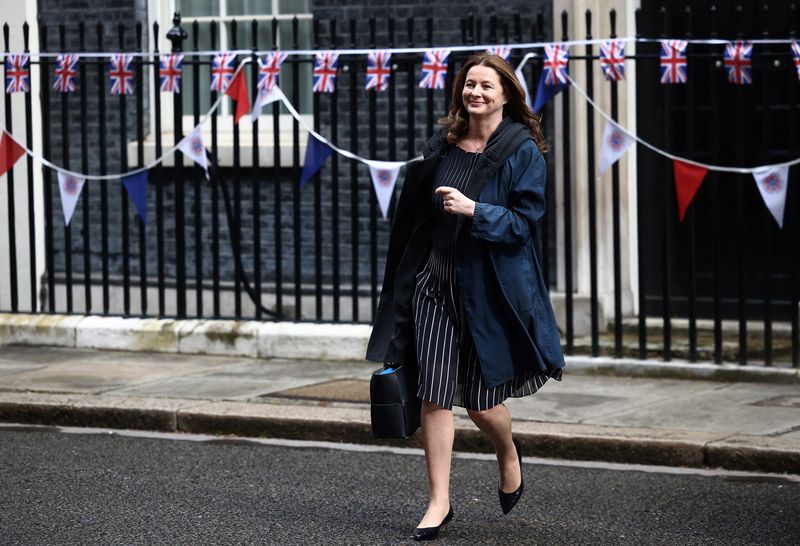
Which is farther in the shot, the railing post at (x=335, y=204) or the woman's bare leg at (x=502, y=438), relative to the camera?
the railing post at (x=335, y=204)

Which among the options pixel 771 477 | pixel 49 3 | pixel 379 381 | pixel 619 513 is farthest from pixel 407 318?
pixel 49 3

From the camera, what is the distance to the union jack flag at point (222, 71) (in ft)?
32.0

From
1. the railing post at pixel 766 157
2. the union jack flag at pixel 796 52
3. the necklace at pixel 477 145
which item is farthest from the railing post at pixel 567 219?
the necklace at pixel 477 145

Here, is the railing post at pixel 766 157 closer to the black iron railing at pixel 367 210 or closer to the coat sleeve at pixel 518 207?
the black iron railing at pixel 367 210

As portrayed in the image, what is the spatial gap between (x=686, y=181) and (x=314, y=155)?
2.34 m

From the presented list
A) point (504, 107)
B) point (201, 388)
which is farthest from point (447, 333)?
point (201, 388)

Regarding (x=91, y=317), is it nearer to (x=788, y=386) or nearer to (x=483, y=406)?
(x=788, y=386)

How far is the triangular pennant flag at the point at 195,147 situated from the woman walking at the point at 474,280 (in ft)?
14.5

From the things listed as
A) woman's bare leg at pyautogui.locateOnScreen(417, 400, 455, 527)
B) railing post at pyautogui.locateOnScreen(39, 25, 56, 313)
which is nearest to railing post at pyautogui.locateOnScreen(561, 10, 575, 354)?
railing post at pyautogui.locateOnScreen(39, 25, 56, 313)

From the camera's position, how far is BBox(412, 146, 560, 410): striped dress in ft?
18.0

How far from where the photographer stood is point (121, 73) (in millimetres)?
9977

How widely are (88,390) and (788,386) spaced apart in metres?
3.95

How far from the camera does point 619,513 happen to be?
605 centimetres

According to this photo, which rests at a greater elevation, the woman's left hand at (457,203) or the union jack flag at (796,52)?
the union jack flag at (796,52)
